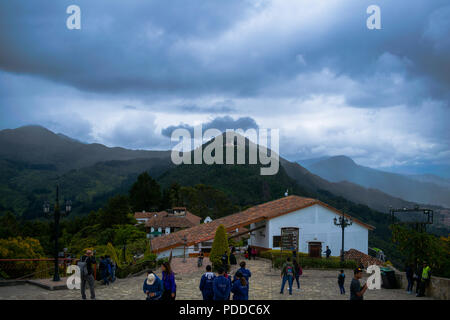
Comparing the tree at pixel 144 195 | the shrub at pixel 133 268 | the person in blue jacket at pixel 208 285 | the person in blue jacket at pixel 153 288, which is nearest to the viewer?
the person in blue jacket at pixel 153 288

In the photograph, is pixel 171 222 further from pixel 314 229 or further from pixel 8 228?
pixel 314 229

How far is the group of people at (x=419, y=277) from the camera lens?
1384cm

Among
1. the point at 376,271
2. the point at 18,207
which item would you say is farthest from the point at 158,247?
the point at 18,207

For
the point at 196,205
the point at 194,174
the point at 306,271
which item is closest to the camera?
the point at 306,271

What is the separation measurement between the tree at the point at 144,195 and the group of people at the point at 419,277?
70.3 meters

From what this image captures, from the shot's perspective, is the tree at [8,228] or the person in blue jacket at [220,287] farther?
the tree at [8,228]

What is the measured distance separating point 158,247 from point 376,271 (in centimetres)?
2129

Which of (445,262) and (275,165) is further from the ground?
(275,165)

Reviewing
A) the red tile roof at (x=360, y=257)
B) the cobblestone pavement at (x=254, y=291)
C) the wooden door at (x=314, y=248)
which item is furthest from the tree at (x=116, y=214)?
the cobblestone pavement at (x=254, y=291)

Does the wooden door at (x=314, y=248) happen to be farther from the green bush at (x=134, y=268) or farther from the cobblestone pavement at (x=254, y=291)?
the green bush at (x=134, y=268)

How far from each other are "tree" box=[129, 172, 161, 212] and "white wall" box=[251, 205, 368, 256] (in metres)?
54.8

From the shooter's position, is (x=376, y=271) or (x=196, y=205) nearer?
(x=376, y=271)

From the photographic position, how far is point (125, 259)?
76.7 ft
